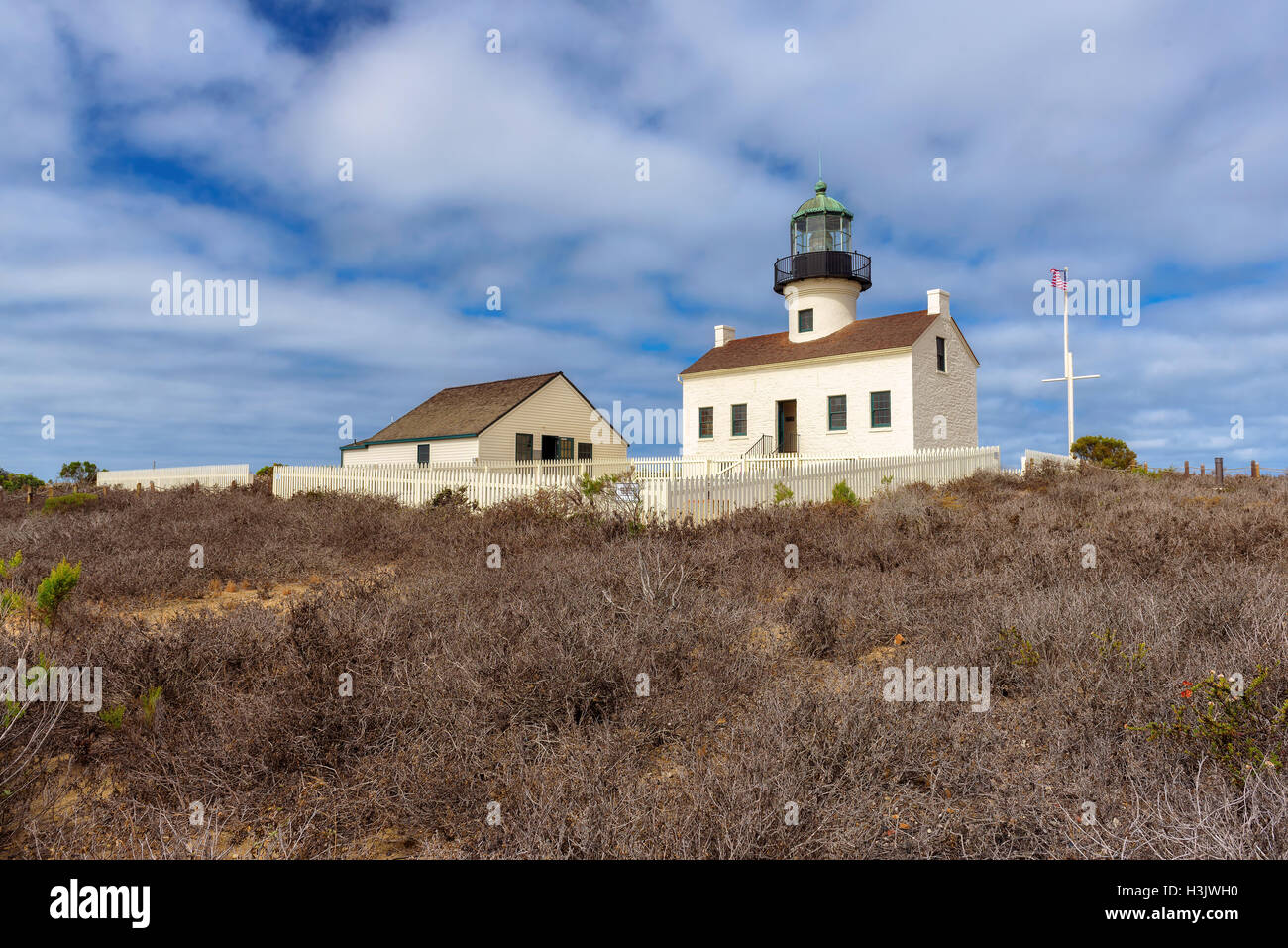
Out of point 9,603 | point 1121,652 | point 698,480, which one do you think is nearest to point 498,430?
point 698,480

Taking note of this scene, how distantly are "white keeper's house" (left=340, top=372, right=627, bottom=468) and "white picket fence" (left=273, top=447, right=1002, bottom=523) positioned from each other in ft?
24.1

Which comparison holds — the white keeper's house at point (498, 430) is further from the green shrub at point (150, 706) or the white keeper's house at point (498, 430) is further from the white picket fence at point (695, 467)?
the green shrub at point (150, 706)

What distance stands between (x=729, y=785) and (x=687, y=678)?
141 centimetres

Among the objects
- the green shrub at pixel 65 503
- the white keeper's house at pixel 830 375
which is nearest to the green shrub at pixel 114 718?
the green shrub at pixel 65 503

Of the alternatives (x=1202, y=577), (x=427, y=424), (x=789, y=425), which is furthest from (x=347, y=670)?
(x=427, y=424)

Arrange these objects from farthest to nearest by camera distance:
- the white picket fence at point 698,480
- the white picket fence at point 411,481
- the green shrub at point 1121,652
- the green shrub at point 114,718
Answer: the white picket fence at point 411,481, the white picket fence at point 698,480, the green shrub at point 1121,652, the green shrub at point 114,718

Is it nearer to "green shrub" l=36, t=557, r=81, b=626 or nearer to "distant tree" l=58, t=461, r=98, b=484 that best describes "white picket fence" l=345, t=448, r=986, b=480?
"green shrub" l=36, t=557, r=81, b=626

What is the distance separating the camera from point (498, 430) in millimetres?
28109

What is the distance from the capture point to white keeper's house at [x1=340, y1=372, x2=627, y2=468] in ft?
92.5

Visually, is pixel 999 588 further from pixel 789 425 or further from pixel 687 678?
pixel 789 425

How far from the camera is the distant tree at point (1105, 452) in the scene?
25.9 metres

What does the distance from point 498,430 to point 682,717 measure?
83.0ft

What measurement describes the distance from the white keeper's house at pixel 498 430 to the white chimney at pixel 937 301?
15.5 m
